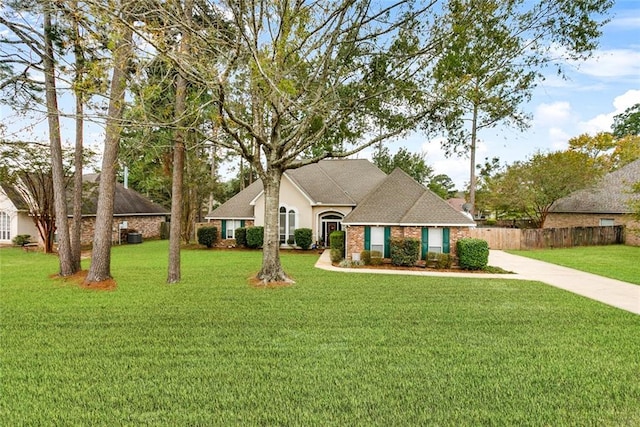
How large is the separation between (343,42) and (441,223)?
830 centimetres

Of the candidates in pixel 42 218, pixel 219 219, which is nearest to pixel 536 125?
pixel 219 219

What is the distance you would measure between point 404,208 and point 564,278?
657 cm

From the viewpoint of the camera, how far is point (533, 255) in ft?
62.1

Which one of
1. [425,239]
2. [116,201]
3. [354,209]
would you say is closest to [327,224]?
[354,209]

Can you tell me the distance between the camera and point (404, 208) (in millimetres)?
16266

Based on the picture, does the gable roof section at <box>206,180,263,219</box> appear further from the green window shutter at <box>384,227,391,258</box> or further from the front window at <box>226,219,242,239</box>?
the green window shutter at <box>384,227,391,258</box>

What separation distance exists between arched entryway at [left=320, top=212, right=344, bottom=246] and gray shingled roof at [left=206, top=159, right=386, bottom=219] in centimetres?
89

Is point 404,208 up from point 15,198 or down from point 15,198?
down

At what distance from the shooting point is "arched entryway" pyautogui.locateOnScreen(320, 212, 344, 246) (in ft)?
70.1

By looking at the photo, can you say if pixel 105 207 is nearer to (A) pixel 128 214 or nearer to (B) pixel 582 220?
(A) pixel 128 214

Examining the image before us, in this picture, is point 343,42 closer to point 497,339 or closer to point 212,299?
point 212,299

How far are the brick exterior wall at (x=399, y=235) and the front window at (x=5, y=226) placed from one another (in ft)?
74.1

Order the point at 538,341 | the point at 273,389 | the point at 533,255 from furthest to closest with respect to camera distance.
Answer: the point at 533,255
the point at 538,341
the point at 273,389

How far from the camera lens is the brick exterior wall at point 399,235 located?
15.0 m
